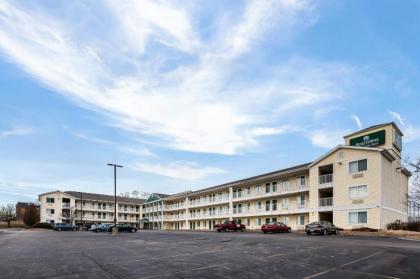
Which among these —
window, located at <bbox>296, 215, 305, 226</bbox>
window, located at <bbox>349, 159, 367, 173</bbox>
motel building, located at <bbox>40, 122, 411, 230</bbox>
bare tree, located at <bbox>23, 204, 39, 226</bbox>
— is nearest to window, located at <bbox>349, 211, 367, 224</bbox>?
motel building, located at <bbox>40, 122, 411, 230</bbox>

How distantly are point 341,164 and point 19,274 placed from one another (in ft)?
127

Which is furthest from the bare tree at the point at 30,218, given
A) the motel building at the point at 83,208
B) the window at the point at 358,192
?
the window at the point at 358,192

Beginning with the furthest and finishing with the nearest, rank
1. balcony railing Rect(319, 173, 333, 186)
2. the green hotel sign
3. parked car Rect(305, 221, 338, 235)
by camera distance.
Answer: balcony railing Rect(319, 173, 333, 186) < the green hotel sign < parked car Rect(305, 221, 338, 235)

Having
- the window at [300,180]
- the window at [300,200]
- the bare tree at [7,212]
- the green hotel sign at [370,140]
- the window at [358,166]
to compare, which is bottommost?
the bare tree at [7,212]

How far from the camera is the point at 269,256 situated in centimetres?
1573

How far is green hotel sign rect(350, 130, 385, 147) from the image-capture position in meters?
44.3

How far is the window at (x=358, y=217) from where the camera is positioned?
132 ft

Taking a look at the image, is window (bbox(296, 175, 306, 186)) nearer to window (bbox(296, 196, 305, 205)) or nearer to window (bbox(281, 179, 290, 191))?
window (bbox(296, 196, 305, 205))

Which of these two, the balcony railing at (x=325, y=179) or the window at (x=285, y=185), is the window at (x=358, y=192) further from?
the window at (x=285, y=185)

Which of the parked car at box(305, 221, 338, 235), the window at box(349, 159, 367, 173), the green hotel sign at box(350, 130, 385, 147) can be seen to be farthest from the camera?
the green hotel sign at box(350, 130, 385, 147)

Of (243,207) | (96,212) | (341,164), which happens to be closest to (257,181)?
(243,207)

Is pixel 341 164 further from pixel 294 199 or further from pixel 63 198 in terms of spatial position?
pixel 63 198

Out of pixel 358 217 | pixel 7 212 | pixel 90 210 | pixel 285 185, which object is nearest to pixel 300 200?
pixel 285 185

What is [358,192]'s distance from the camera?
41.5 m
